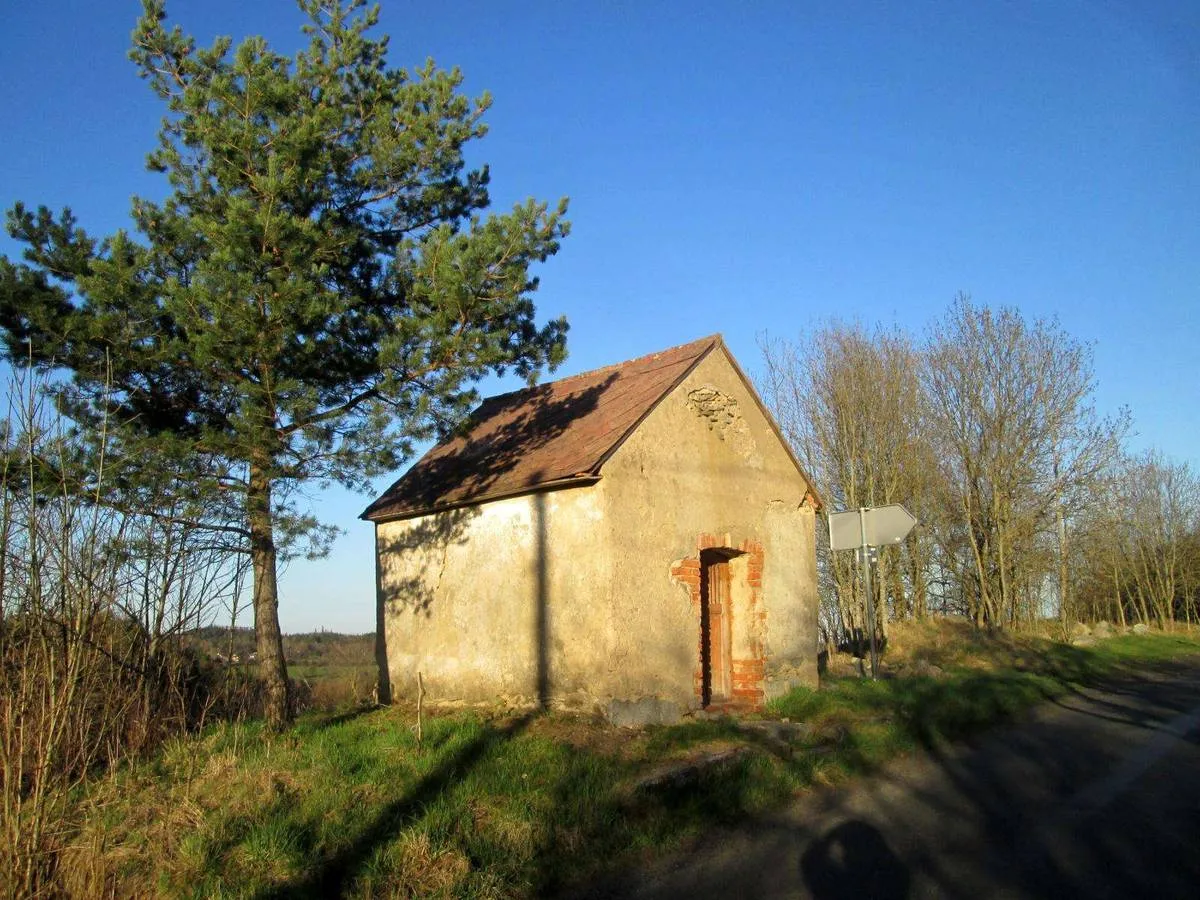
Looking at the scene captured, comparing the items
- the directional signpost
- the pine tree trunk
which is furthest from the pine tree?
the directional signpost

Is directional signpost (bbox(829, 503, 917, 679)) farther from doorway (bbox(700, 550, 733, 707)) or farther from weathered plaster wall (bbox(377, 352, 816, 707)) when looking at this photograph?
doorway (bbox(700, 550, 733, 707))

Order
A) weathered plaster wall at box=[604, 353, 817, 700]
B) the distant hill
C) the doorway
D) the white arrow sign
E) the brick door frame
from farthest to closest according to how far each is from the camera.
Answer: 1. the white arrow sign
2. the doorway
3. the brick door frame
4. weathered plaster wall at box=[604, 353, 817, 700]
5. the distant hill

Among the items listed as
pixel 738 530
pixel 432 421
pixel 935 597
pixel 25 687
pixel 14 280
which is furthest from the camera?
pixel 935 597

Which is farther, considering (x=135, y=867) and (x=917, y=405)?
(x=917, y=405)

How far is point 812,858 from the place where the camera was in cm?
681

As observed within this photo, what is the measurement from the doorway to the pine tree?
4.26 meters

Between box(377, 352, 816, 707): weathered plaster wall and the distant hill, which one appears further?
box(377, 352, 816, 707): weathered plaster wall

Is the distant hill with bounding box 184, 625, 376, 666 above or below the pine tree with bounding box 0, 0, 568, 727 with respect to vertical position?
below

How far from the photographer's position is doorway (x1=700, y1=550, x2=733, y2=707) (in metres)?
12.8

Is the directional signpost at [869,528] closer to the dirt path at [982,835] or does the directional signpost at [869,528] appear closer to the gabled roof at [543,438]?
the dirt path at [982,835]

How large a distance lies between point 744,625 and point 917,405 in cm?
1795

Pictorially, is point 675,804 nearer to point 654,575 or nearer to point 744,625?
point 654,575

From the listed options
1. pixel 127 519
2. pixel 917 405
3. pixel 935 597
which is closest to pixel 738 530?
pixel 127 519

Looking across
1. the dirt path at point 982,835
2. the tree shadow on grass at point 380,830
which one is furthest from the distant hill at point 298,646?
the dirt path at point 982,835
